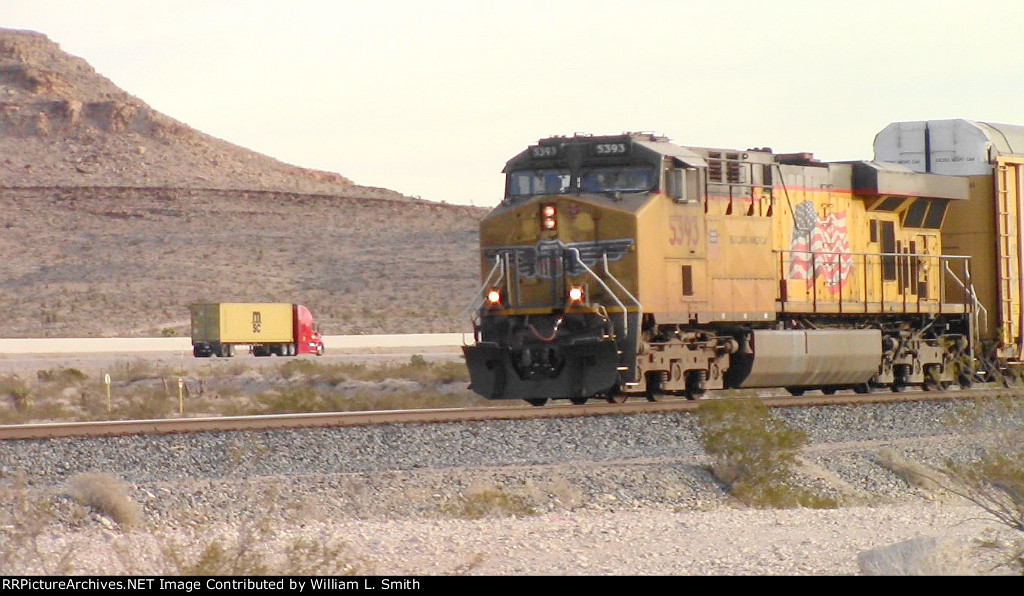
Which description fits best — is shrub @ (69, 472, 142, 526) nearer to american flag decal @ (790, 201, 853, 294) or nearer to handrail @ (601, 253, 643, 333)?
handrail @ (601, 253, 643, 333)

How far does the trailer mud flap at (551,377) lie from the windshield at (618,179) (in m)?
2.05

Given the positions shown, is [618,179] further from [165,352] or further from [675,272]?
[165,352]

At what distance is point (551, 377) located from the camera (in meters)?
17.7

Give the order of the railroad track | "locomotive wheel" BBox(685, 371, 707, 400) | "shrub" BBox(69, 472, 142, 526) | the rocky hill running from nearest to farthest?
"shrub" BBox(69, 472, 142, 526) < the railroad track < "locomotive wheel" BBox(685, 371, 707, 400) < the rocky hill

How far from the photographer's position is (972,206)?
2181cm

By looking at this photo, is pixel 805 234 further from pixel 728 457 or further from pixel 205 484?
pixel 205 484

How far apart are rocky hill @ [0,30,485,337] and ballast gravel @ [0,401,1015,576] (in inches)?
1780

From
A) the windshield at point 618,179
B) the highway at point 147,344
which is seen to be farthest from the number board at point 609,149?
the highway at point 147,344

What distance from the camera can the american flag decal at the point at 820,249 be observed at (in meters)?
19.5

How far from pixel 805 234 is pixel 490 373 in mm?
5085

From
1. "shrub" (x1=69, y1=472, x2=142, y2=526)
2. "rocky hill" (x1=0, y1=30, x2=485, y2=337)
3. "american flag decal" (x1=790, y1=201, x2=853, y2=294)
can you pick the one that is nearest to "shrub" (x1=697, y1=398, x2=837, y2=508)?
"shrub" (x1=69, y1=472, x2=142, y2=526)

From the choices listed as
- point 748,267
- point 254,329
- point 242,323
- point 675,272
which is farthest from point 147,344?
point 675,272

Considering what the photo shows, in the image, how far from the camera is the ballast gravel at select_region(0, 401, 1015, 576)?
858 centimetres

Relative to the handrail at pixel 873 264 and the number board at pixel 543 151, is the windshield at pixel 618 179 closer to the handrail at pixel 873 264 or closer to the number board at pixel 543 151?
the number board at pixel 543 151
